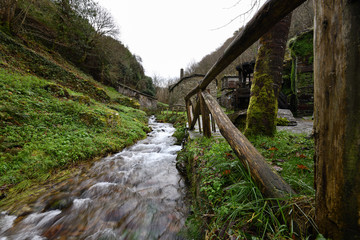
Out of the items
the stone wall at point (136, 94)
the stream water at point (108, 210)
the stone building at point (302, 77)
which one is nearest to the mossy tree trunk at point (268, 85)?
the stream water at point (108, 210)

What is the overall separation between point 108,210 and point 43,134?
9.81 feet

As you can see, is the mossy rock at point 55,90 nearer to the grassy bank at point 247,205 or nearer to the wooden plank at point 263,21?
the grassy bank at point 247,205

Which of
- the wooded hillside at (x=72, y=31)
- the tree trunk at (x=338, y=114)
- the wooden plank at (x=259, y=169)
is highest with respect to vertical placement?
the wooded hillside at (x=72, y=31)

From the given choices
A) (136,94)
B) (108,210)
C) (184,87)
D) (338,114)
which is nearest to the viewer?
(338,114)

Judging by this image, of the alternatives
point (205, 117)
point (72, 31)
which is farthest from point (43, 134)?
point (72, 31)

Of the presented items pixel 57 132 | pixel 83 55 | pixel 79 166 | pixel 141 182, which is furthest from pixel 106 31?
pixel 141 182

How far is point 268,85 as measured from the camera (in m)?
2.91

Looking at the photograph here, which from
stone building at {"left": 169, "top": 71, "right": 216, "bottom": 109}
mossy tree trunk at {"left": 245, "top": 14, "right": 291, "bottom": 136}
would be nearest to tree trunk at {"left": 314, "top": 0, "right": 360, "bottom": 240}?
mossy tree trunk at {"left": 245, "top": 14, "right": 291, "bottom": 136}

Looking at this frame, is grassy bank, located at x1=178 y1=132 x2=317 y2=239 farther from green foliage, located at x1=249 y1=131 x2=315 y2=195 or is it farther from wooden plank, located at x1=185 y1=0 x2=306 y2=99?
wooden plank, located at x1=185 y1=0 x2=306 y2=99

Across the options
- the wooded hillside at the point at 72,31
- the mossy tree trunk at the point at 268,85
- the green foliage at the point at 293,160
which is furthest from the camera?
the wooded hillside at the point at 72,31

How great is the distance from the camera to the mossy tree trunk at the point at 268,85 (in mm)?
2848

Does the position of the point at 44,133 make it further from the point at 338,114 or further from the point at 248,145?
the point at 338,114

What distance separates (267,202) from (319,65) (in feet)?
3.01

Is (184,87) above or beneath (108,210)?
above
